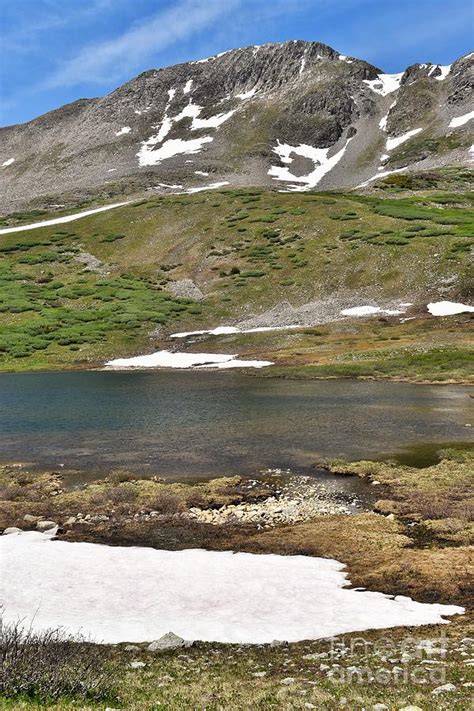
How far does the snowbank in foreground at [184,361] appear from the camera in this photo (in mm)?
69125

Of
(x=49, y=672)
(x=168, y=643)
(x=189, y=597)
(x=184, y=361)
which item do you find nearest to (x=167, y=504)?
(x=189, y=597)

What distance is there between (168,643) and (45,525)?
10764 mm

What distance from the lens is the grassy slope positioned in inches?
3484

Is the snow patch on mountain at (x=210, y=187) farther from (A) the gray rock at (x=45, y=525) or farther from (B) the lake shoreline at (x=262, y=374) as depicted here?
(A) the gray rock at (x=45, y=525)

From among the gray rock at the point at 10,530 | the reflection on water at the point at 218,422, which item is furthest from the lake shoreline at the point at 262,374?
the gray rock at the point at 10,530

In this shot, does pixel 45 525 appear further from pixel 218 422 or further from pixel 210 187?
pixel 210 187

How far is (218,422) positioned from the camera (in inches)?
1556

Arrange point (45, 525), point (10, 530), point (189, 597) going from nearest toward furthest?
point (189, 597)
point (10, 530)
point (45, 525)

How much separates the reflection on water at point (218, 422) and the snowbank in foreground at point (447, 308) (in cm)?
3117

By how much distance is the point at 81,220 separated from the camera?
151000mm

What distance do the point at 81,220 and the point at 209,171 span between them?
64.1 meters

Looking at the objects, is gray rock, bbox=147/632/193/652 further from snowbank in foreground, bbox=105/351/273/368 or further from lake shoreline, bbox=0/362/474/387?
snowbank in foreground, bbox=105/351/273/368

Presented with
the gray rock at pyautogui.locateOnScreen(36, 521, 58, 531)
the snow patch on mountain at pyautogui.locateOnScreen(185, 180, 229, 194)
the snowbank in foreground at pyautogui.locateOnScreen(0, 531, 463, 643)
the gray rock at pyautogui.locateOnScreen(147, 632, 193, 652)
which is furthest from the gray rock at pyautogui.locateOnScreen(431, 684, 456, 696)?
the snow patch on mountain at pyautogui.locateOnScreen(185, 180, 229, 194)

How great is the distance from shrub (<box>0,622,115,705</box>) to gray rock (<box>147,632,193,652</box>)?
1.54 meters
